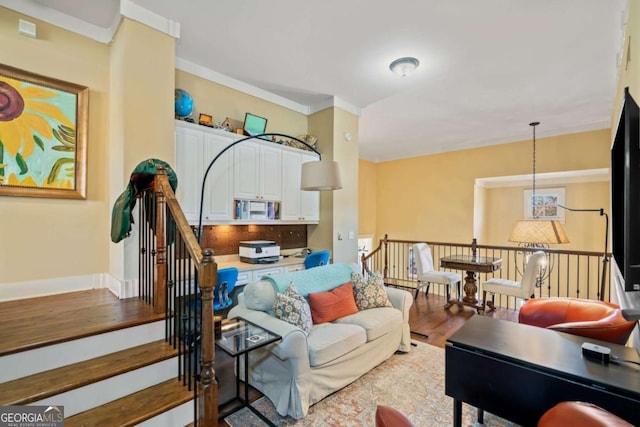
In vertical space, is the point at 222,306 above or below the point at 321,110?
below

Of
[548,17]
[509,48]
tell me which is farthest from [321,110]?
[548,17]

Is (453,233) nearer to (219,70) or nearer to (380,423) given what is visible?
(219,70)

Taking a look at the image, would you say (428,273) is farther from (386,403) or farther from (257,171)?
(257,171)

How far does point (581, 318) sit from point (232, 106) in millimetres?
4303

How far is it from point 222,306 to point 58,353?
1321 millimetres

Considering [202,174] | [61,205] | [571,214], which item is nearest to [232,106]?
[202,174]

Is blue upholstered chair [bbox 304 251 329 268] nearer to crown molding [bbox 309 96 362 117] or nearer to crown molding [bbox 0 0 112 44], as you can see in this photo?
crown molding [bbox 309 96 362 117]

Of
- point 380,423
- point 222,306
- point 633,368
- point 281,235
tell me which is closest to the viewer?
→ point 380,423

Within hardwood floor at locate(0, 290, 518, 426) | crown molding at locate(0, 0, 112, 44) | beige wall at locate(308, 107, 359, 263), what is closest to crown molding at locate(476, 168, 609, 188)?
beige wall at locate(308, 107, 359, 263)

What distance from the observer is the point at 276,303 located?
8.27 ft

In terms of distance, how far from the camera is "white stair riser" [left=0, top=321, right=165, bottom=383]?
1604 millimetres

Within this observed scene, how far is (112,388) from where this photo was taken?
171 centimetres

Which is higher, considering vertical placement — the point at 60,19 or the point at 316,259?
the point at 60,19

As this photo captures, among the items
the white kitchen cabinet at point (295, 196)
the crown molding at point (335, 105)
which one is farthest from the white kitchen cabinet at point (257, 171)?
the crown molding at point (335, 105)
